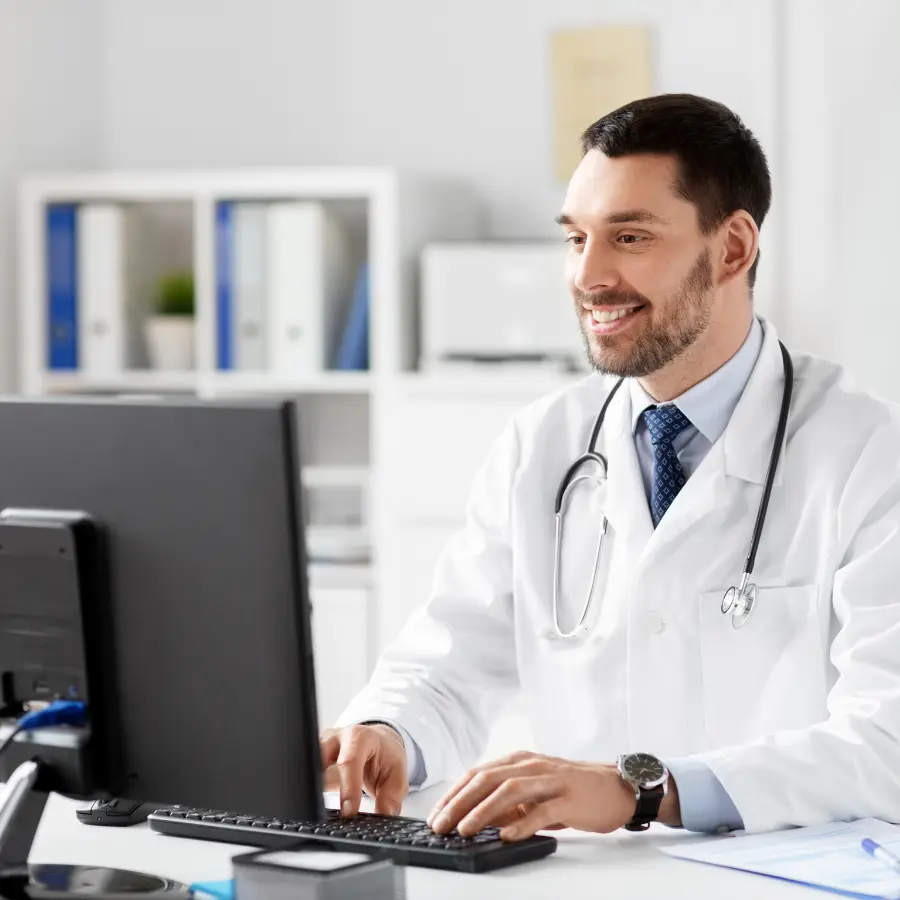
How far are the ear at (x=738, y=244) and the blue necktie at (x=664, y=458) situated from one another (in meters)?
0.18

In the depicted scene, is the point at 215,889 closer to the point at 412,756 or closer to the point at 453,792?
the point at 453,792

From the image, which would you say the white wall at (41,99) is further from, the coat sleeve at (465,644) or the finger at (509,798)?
the finger at (509,798)

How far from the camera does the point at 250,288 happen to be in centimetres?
339

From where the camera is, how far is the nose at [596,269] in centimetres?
173

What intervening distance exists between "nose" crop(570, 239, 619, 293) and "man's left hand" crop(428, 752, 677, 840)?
2.02ft

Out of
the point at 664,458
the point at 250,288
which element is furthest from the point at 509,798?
the point at 250,288

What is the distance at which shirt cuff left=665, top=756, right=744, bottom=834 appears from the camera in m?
1.37

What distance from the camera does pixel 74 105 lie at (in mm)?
3762

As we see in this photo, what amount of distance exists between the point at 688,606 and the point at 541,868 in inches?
19.5

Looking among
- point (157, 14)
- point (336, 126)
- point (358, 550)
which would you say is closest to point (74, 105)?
point (157, 14)

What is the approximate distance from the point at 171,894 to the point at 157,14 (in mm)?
3123

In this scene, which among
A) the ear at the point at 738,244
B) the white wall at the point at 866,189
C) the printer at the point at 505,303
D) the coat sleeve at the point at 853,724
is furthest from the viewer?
the printer at the point at 505,303

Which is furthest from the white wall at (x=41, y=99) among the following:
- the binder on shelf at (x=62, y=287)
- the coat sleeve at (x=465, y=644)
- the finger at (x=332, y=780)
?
the finger at (x=332, y=780)

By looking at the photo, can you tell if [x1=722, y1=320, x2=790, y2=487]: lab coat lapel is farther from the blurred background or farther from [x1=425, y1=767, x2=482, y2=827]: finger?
the blurred background
